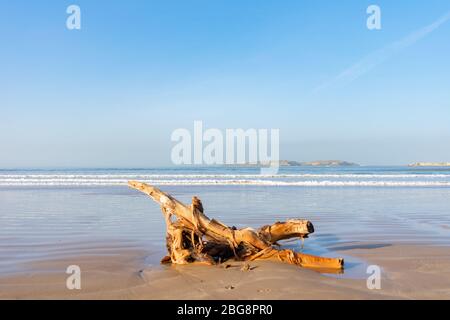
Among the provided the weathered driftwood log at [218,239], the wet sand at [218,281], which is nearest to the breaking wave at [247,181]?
the weathered driftwood log at [218,239]

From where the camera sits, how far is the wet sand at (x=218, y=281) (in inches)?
201

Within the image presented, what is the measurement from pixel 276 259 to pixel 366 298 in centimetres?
211

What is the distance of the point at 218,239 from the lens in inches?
281

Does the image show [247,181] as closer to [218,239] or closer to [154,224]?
[154,224]

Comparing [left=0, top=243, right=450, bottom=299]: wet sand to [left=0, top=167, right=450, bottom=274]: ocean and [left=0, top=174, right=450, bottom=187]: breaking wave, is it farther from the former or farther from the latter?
[left=0, top=174, right=450, bottom=187]: breaking wave

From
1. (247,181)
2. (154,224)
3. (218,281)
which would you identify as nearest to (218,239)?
(218,281)

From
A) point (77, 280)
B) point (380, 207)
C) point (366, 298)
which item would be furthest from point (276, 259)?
point (380, 207)

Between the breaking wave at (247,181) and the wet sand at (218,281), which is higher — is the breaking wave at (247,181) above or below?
below

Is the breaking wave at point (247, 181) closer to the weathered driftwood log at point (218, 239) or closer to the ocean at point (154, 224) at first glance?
the ocean at point (154, 224)

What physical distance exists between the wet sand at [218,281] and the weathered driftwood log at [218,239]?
255 millimetres

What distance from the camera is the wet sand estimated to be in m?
5.11

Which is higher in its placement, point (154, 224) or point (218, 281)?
point (218, 281)

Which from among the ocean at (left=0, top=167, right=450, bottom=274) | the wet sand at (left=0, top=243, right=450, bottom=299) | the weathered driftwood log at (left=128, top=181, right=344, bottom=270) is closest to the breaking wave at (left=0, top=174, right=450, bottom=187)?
the ocean at (left=0, top=167, right=450, bottom=274)

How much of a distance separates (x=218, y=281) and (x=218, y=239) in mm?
1496
